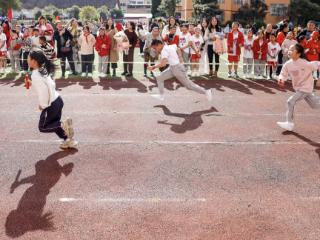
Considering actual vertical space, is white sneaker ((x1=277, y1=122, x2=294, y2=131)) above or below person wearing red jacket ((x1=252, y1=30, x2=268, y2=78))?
below

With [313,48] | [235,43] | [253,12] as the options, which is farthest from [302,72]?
[253,12]

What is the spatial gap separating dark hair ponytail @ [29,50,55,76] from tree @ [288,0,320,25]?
49066mm

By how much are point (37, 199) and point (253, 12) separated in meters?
53.9

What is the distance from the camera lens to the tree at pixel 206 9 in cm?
5503

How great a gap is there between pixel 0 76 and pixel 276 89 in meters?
9.91

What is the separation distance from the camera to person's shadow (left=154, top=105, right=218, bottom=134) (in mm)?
9133

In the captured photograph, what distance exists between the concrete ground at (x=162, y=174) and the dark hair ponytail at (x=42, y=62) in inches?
56.7

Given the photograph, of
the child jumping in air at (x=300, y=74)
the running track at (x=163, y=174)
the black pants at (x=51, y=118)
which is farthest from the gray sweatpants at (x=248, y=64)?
the black pants at (x=51, y=118)

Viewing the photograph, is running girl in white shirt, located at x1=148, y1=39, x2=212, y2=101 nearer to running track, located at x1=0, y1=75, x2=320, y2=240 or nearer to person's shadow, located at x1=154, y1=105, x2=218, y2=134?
running track, located at x1=0, y1=75, x2=320, y2=240

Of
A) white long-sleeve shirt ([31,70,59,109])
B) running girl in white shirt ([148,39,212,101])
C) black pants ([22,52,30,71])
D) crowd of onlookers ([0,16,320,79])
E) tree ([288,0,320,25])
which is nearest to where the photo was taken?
white long-sleeve shirt ([31,70,59,109])

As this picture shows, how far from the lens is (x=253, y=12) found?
182 ft

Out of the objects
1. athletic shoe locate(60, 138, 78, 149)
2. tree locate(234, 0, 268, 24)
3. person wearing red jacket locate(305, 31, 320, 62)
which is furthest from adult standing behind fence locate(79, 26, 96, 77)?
tree locate(234, 0, 268, 24)

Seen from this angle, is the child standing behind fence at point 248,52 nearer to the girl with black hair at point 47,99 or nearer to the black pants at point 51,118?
the girl with black hair at point 47,99

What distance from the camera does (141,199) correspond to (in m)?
5.65
